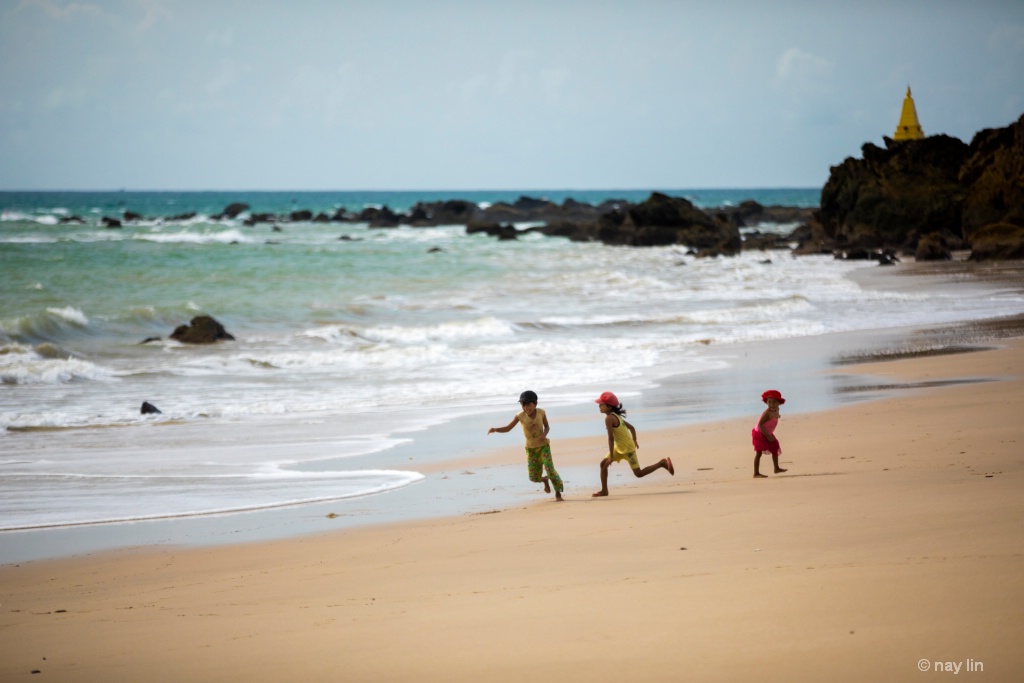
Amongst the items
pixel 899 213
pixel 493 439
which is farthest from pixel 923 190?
pixel 493 439

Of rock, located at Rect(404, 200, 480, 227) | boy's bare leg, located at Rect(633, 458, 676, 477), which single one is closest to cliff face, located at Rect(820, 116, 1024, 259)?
rock, located at Rect(404, 200, 480, 227)

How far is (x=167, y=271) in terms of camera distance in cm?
3447

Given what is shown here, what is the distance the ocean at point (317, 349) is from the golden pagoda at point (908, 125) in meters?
11.6

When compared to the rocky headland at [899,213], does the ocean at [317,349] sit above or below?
below

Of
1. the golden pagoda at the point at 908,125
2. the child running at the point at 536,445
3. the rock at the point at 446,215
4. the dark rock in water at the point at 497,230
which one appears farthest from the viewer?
the rock at the point at 446,215

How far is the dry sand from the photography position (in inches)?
152

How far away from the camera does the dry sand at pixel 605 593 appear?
3859 mm

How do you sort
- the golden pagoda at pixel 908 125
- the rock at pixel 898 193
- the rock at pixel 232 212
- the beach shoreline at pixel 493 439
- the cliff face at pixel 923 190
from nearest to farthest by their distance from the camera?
1. the beach shoreline at pixel 493 439
2. the cliff face at pixel 923 190
3. the rock at pixel 898 193
4. the golden pagoda at pixel 908 125
5. the rock at pixel 232 212

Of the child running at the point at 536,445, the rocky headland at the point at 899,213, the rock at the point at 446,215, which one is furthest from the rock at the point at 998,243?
the rock at the point at 446,215

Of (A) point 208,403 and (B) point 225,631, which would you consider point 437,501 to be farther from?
(A) point 208,403

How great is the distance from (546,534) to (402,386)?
8998 millimetres

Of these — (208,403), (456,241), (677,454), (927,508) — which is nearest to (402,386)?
(208,403)

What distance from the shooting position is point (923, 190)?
4422 centimetres

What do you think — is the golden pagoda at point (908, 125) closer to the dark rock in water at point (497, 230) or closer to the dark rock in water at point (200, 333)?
the dark rock in water at point (497, 230)
